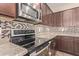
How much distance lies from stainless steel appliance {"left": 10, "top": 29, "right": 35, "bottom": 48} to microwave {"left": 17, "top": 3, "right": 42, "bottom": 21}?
0.24 m

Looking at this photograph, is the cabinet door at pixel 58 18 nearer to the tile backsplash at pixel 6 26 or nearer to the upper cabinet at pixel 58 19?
the upper cabinet at pixel 58 19

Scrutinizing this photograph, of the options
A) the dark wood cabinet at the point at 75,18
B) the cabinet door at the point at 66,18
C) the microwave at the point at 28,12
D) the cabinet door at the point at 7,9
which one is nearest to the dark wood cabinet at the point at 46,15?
the microwave at the point at 28,12

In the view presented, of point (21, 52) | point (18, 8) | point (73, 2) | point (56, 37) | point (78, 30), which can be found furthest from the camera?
point (56, 37)

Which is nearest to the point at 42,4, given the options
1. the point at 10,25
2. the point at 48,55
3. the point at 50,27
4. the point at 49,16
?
the point at 49,16

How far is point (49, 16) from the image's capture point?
4.33ft

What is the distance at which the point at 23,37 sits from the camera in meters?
1.36

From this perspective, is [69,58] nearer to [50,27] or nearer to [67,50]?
[67,50]

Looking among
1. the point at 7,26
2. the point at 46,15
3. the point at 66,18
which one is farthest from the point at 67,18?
the point at 7,26

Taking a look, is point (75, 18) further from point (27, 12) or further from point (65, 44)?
point (27, 12)

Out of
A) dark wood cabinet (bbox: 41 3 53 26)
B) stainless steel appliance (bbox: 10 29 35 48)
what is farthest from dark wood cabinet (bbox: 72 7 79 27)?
stainless steel appliance (bbox: 10 29 35 48)

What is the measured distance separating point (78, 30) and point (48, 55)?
0.48 metres

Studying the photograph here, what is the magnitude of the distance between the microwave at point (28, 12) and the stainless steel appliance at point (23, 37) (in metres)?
0.24

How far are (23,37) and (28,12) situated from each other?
37 centimetres

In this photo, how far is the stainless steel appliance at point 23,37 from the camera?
Answer: 1189mm
